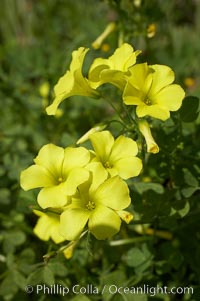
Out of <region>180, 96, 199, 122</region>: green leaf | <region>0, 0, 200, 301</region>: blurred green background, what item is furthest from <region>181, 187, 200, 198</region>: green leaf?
<region>180, 96, 199, 122</region>: green leaf

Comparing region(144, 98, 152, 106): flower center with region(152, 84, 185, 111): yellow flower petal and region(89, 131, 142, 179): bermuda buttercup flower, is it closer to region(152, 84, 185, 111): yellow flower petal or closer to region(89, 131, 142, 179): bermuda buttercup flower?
region(152, 84, 185, 111): yellow flower petal

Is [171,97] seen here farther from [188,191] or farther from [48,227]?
[48,227]

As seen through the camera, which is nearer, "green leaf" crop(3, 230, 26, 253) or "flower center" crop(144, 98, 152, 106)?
"flower center" crop(144, 98, 152, 106)

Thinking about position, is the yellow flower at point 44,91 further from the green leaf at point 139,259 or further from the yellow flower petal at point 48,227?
the green leaf at point 139,259

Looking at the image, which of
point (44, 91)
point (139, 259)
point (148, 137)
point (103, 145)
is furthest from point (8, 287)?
point (44, 91)

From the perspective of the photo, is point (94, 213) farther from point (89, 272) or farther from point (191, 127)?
point (191, 127)

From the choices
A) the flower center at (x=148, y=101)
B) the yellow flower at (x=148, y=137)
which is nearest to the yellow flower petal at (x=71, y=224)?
the yellow flower at (x=148, y=137)

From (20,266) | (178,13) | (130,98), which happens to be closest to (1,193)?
(20,266)
